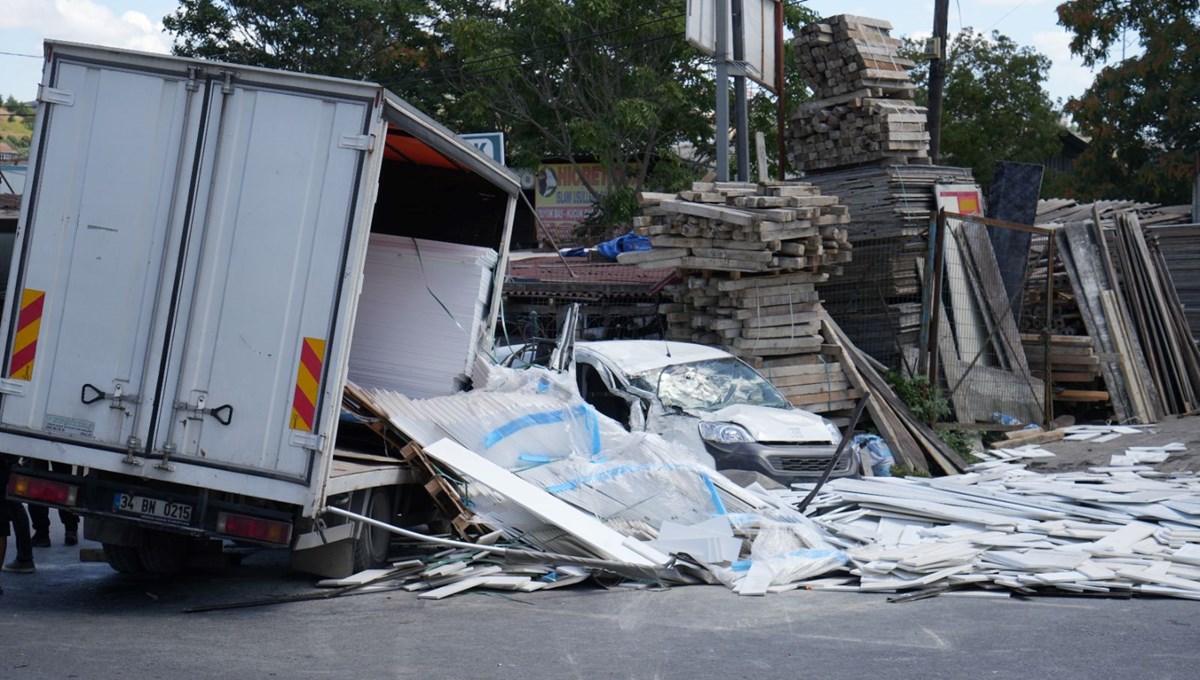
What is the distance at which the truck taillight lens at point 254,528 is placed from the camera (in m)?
7.22

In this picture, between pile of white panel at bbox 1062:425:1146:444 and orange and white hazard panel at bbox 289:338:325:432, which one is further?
pile of white panel at bbox 1062:425:1146:444

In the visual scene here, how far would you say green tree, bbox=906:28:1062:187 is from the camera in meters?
34.5

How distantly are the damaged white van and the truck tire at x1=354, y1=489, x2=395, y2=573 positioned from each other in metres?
3.26

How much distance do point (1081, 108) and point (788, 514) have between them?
79.5 feet

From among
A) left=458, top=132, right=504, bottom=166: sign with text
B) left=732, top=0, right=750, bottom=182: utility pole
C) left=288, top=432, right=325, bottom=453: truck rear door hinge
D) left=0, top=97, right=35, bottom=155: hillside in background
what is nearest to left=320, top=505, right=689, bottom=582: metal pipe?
left=288, top=432, right=325, bottom=453: truck rear door hinge

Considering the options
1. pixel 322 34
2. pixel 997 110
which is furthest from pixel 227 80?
pixel 997 110

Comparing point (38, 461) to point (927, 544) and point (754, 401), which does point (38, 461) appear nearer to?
point (927, 544)

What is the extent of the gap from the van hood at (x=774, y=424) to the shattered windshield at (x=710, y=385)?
0.80 ft

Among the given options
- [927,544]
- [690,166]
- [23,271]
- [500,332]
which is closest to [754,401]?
[927,544]

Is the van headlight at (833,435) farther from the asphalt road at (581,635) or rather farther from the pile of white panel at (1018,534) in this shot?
the asphalt road at (581,635)

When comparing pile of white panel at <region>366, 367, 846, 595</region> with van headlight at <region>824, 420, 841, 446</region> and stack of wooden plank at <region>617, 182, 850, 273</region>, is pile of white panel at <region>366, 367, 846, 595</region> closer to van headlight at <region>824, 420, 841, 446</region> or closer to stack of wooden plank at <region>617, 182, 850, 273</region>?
van headlight at <region>824, 420, 841, 446</region>

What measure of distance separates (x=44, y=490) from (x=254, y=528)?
53.2 inches

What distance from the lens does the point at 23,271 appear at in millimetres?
7406

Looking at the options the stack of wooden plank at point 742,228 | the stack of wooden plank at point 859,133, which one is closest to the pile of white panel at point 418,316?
the stack of wooden plank at point 742,228
